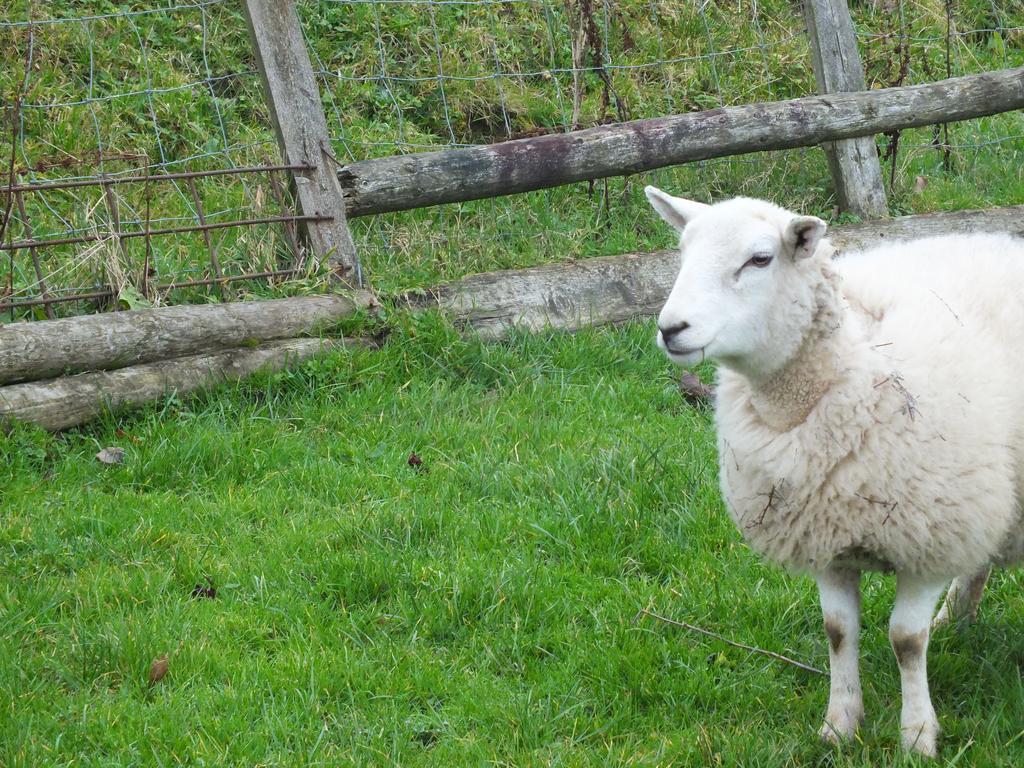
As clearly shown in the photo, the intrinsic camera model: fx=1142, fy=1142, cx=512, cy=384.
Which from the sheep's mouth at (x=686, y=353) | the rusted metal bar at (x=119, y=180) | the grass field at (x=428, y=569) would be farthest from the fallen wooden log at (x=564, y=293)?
the sheep's mouth at (x=686, y=353)

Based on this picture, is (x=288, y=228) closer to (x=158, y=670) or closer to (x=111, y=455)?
(x=111, y=455)

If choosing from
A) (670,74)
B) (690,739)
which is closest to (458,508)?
(690,739)

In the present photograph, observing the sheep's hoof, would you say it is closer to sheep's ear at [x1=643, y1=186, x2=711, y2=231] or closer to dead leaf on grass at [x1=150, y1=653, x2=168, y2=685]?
sheep's ear at [x1=643, y1=186, x2=711, y2=231]

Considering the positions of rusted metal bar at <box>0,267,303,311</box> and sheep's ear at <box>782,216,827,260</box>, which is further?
rusted metal bar at <box>0,267,303,311</box>

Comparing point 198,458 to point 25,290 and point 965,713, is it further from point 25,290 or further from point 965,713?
point 965,713

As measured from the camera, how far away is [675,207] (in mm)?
3367

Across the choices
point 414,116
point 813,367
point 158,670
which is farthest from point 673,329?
point 414,116

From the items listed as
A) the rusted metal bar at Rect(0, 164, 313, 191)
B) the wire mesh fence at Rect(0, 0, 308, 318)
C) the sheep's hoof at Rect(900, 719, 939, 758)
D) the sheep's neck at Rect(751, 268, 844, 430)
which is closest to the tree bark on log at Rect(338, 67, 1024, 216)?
the rusted metal bar at Rect(0, 164, 313, 191)

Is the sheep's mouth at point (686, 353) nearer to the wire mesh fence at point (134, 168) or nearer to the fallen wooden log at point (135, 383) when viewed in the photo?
the fallen wooden log at point (135, 383)

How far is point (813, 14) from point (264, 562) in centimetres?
486

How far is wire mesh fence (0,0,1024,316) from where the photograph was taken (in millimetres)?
5766

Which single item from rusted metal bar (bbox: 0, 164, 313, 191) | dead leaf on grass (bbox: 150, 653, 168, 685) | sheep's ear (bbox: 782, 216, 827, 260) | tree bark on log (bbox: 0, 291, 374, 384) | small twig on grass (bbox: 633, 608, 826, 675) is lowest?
small twig on grass (bbox: 633, 608, 826, 675)

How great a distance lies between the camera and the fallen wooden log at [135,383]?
4.60 m

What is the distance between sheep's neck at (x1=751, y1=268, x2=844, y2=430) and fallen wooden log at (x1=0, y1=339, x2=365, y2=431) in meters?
2.69
